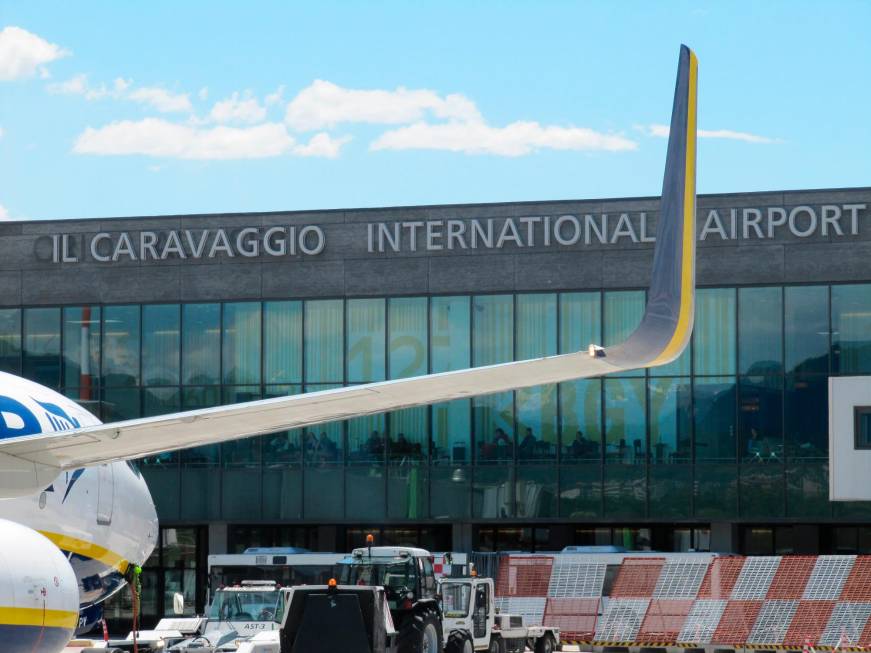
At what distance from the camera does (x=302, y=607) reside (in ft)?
62.5

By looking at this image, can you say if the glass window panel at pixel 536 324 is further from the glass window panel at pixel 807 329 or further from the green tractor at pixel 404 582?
the green tractor at pixel 404 582

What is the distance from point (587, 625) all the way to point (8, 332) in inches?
837

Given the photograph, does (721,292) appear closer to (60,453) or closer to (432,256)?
(432,256)

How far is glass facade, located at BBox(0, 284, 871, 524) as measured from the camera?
135ft

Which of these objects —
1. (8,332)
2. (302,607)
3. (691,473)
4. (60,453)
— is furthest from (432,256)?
(60,453)

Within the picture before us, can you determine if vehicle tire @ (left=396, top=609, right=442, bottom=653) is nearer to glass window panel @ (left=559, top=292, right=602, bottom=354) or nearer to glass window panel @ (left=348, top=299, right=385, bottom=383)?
glass window panel @ (left=559, top=292, right=602, bottom=354)

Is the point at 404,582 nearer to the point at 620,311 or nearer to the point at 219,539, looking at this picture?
the point at 620,311

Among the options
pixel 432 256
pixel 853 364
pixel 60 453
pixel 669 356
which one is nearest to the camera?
pixel 669 356

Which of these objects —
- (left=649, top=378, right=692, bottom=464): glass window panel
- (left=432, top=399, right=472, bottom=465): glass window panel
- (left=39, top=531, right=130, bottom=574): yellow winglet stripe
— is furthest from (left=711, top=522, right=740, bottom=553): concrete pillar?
(left=39, top=531, right=130, bottom=574): yellow winglet stripe

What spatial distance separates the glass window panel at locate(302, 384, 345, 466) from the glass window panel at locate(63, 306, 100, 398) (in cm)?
665

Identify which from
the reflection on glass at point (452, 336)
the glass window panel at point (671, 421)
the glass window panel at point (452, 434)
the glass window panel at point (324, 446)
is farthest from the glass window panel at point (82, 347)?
the glass window panel at point (671, 421)

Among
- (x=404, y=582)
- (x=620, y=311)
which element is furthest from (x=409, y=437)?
(x=404, y=582)

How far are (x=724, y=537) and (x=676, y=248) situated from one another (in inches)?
1428

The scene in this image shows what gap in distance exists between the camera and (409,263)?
43875 mm
